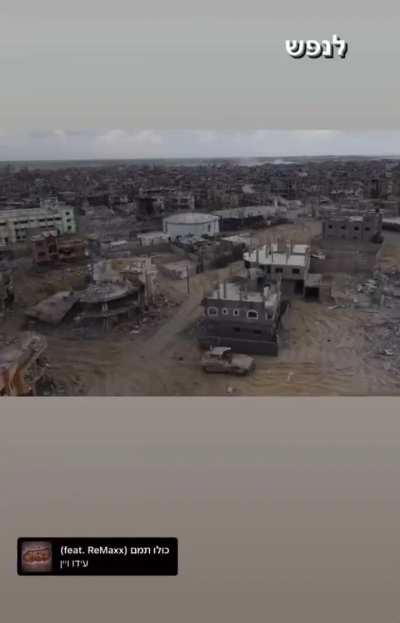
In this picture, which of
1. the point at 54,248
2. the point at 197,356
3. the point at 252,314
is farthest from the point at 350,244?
the point at 54,248

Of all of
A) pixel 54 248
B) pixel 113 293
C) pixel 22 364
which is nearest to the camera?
pixel 22 364

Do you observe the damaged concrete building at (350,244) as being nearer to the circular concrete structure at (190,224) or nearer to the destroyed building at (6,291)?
the circular concrete structure at (190,224)

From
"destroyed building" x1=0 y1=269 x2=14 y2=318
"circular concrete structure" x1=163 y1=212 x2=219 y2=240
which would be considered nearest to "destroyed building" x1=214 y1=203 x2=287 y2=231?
"circular concrete structure" x1=163 y1=212 x2=219 y2=240

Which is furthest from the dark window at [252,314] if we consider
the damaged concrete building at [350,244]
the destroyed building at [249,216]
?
the damaged concrete building at [350,244]

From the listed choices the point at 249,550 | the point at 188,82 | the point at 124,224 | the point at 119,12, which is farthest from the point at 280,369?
the point at 119,12

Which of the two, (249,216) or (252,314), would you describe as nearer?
(252,314)

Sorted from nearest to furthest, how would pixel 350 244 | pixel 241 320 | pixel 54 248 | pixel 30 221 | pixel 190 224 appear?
pixel 30 221, pixel 54 248, pixel 241 320, pixel 190 224, pixel 350 244

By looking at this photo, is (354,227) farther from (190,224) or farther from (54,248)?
(54,248)
